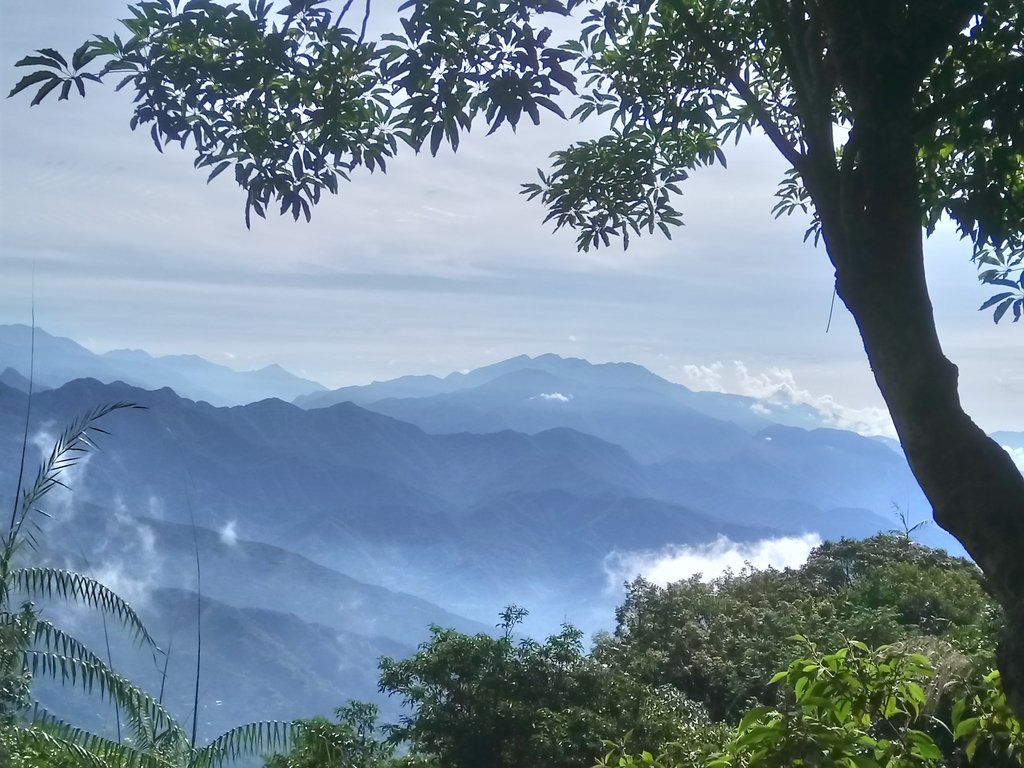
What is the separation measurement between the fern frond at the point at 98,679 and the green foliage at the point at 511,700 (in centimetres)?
326

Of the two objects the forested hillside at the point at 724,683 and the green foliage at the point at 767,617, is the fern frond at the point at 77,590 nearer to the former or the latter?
the forested hillside at the point at 724,683

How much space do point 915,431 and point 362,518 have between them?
101 metres

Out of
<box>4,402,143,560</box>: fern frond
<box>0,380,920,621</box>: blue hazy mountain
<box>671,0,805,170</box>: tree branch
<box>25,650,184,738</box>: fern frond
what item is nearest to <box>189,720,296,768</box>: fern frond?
<box>25,650,184,738</box>: fern frond

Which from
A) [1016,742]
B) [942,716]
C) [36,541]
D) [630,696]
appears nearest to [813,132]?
[1016,742]

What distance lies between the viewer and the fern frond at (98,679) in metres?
4.08

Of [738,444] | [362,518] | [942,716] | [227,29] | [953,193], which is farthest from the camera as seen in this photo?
[738,444]

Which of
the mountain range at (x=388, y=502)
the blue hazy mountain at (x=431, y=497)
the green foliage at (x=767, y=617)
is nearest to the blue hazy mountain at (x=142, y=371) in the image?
the mountain range at (x=388, y=502)

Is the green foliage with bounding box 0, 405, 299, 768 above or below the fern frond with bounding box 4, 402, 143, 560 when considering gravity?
below

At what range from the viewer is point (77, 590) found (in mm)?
4137

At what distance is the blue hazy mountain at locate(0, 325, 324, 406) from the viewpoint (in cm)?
8162

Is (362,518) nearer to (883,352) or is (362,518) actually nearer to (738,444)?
(738,444)

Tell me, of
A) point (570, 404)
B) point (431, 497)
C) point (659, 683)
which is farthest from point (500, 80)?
point (570, 404)

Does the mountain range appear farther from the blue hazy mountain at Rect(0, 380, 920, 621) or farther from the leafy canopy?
the leafy canopy

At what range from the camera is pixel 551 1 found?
1878mm
